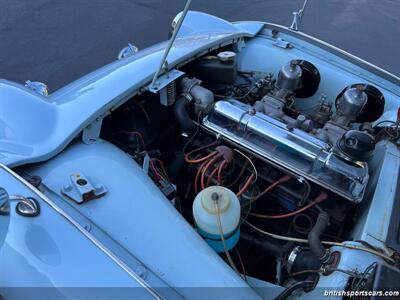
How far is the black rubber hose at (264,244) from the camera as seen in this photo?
1.73 meters

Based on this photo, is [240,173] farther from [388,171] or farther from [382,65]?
[382,65]

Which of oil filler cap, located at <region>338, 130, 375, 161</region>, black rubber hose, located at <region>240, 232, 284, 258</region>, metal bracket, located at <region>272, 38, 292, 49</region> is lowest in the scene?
black rubber hose, located at <region>240, 232, 284, 258</region>

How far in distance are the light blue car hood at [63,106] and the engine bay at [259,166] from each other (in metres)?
0.12

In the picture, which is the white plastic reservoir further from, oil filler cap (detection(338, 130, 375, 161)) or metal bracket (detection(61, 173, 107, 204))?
oil filler cap (detection(338, 130, 375, 161))

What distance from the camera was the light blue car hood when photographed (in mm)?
1680

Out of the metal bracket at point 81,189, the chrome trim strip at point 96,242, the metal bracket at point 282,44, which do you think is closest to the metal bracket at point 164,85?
the metal bracket at point 81,189

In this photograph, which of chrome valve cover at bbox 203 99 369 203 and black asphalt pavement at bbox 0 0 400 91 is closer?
chrome valve cover at bbox 203 99 369 203

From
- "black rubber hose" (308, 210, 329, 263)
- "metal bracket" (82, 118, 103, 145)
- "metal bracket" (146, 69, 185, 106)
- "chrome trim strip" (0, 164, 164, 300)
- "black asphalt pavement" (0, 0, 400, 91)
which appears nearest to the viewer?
"chrome trim strip" (0, 164, 164, 300)

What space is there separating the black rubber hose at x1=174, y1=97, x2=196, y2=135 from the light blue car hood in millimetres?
198

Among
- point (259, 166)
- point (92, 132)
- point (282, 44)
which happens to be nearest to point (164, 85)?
point (92, 132)

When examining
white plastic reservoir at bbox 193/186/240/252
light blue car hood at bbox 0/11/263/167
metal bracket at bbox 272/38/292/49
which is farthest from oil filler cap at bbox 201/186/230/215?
metal bracket at bbox 272/38/292/49

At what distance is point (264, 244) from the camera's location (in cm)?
175

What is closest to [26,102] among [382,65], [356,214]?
[356,214]

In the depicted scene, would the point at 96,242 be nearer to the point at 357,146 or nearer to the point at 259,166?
the point at 259,166
